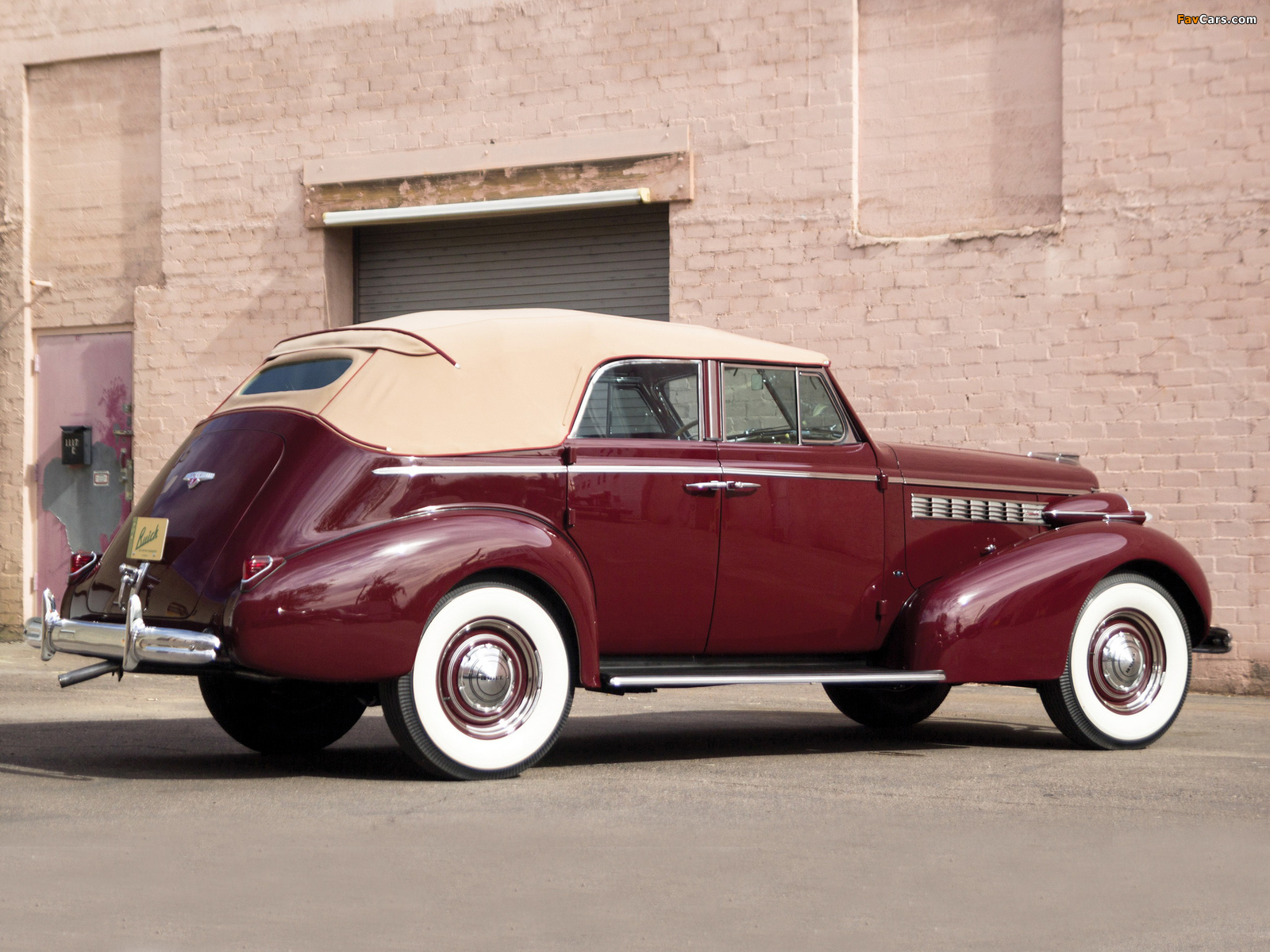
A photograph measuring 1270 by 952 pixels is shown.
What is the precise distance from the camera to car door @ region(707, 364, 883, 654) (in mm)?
6625

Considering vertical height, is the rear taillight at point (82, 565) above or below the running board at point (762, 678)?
above

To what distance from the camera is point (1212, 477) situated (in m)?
11.2

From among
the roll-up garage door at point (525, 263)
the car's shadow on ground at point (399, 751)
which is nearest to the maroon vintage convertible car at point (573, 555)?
A: the car's shadow on ground at point (399, 751)

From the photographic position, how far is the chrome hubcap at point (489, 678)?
5812mm

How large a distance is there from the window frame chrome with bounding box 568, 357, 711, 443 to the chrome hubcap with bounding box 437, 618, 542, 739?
916 mm

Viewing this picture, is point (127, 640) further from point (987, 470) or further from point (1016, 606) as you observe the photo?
point (987, 470)

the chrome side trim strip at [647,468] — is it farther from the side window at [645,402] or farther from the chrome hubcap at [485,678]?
the chrome hubcap at [485,678]

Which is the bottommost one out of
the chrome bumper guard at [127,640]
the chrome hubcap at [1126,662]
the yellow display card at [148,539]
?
the chrome hubcap at [1126,662]

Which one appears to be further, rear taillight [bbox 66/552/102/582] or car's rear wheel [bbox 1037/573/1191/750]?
car's rear wheel [bbox 1037/573/1191/750]

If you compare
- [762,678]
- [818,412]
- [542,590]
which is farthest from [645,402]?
[762,678]

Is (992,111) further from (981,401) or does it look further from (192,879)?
(192,879)

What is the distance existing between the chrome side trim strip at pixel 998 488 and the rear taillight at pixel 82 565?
3584 millimetres

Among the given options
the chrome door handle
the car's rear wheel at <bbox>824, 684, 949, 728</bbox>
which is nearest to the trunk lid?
the chrome door handle

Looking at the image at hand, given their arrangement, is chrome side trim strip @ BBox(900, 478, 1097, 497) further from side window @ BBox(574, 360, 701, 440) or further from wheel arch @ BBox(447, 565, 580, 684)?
wheel arch @ BBox(447, 565, 580, 684)
